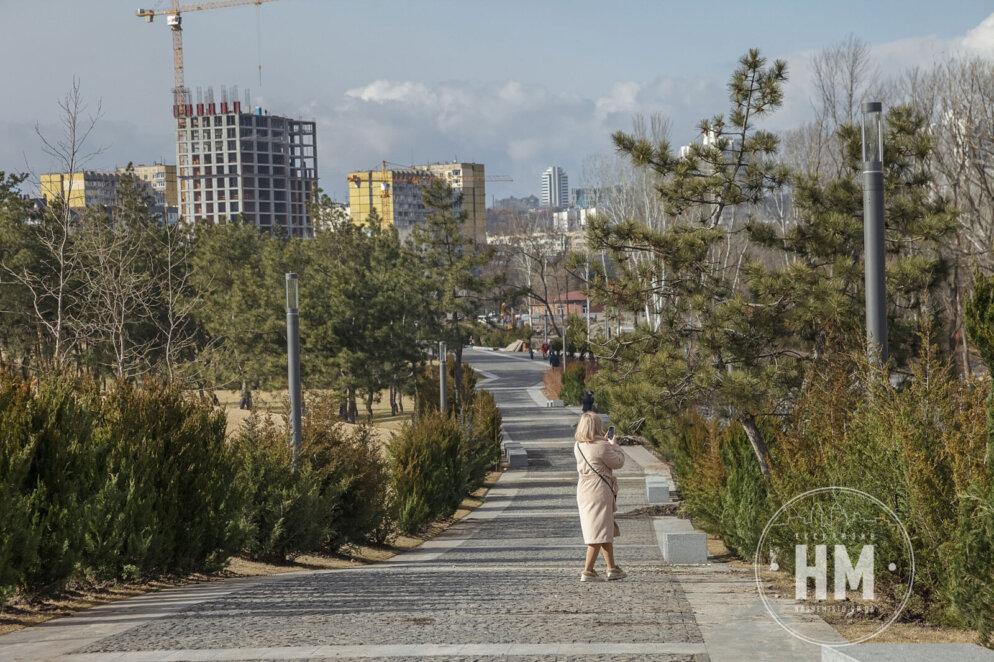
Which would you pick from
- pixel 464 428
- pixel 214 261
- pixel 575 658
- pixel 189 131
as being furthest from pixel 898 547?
pixel 189 131

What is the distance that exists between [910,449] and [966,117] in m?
30.8

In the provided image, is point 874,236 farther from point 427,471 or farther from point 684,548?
point 427,471

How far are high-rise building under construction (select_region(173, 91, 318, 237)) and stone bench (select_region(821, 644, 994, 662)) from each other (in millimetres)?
186174

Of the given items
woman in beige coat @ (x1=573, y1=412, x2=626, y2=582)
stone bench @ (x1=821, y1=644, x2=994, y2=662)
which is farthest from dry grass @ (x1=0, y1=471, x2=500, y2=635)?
stone bench @ (x1=821, y1=644, x2=994, y2=662)

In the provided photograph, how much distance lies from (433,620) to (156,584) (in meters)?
3.95

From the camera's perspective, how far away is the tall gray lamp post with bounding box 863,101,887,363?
9023 millimetres

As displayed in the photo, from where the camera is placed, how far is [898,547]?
6.81 m

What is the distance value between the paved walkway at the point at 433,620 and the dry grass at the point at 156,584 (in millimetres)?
369

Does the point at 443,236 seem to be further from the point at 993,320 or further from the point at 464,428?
the point at 993,320

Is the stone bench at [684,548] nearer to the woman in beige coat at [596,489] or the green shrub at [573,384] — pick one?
the woman in beige coat at [596,489]

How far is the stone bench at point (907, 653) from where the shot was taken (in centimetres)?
459

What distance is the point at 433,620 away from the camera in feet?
22.4

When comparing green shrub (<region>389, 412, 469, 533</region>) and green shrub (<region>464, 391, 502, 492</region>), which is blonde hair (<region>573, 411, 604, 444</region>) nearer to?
green shrub (<region>389, 412, 469, 533</region>)

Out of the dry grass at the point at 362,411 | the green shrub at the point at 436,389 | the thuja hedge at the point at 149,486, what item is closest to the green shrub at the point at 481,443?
the green shrub at the point at 436,389
